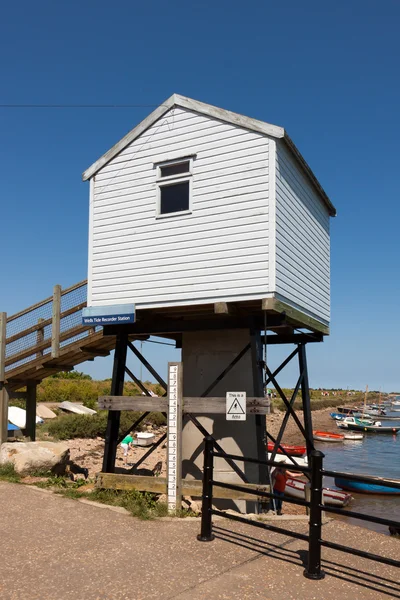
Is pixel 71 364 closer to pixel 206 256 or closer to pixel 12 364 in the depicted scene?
pixel 12 364

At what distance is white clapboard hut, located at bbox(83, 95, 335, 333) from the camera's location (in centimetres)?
1030

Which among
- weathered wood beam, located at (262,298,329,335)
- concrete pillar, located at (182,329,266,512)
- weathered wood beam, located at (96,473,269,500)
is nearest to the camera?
weathered wood beam, located at (96,473,269,500)

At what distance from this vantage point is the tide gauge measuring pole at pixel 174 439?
9.38m

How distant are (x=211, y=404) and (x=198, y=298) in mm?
2030

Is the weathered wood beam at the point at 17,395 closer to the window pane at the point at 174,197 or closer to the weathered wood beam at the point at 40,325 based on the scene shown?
the weathered wood beam at the point at 40,325

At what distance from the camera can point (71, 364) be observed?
48.9 feet

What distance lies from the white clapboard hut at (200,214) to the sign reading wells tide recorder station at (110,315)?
142mm

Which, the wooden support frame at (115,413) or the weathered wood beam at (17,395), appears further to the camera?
the weathered wood beam at (17,395)

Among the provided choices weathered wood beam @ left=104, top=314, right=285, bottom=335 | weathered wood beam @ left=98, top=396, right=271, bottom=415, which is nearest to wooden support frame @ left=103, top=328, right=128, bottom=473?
weathered wood beam @ left=104, top=314, right=285, bottom=335

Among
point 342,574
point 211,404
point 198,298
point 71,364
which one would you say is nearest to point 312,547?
point 342,574

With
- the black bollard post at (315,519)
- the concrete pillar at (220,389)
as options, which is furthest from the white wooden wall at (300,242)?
the black bollard post at (315,519)

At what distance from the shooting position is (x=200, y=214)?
1088cm

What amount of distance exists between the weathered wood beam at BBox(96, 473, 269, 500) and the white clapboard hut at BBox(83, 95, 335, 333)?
126 inches

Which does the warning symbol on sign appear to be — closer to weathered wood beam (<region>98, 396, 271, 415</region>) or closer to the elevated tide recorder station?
weathered wood beam (<region>98, 396, 271, 415</region>)
